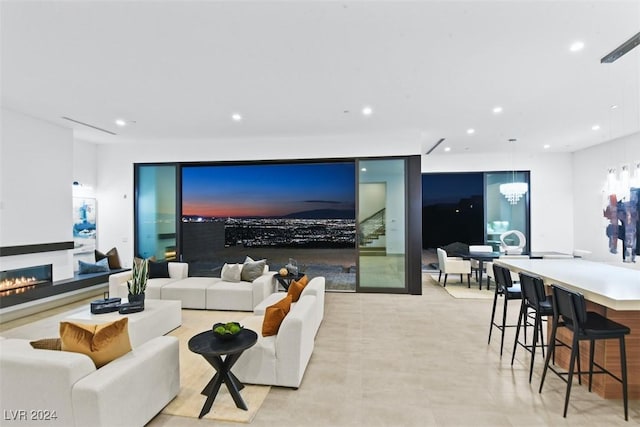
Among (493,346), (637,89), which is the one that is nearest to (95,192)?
(493,346)

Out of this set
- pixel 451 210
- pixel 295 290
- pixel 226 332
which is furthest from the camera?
pixel 451 210

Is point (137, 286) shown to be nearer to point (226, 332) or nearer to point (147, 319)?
point (147, 319)

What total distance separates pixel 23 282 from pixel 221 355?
5040mm

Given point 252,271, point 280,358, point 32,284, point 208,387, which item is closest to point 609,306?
point 280,358

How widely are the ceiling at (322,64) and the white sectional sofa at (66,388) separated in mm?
2577

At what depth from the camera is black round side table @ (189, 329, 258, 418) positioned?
97.7 inches

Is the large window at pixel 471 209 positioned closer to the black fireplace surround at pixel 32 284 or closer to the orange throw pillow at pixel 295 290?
the orange throw pillow at pixel 295 290

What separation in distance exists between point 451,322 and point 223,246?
25.3 feet

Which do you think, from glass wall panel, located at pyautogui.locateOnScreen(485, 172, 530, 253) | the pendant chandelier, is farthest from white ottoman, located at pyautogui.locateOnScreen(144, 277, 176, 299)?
glass wall panel, located at pyautogui.locateOnScreen(485, 172, 530, 253)

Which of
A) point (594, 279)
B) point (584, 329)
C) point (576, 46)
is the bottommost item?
point (584, 329)

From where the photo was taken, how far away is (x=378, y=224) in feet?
21.5

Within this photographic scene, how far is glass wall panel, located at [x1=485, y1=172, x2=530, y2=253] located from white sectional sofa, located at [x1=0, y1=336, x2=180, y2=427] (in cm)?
856

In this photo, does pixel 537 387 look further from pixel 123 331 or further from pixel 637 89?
pixel 637 89

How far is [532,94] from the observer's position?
14.1 feet
